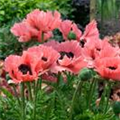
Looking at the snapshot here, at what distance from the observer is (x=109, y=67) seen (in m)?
1.89

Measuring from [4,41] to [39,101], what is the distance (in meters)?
2.80

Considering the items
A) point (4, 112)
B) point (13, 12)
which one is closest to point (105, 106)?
point (4, 112)

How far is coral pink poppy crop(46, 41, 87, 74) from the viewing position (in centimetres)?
192

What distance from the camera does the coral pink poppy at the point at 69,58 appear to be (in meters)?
1.92

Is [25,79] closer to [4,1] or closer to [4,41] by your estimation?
[4,41]

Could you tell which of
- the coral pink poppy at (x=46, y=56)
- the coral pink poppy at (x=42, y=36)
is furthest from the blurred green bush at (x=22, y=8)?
the coral pink poppy at (x=46, y=56)

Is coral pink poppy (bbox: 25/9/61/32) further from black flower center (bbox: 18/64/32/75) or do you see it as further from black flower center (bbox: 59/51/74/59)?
black flower center (bbox: 18/64/32/75)

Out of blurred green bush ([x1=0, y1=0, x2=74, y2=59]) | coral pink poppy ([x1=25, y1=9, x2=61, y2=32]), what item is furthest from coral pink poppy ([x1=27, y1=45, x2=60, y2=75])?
blurred green bush ([x1=0, y1=0, x2=74, y2=59])

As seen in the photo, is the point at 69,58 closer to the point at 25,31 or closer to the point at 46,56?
the point at 46,56

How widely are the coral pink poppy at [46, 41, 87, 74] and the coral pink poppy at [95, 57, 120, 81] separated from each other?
0.27 feet

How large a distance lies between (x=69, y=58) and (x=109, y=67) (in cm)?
17

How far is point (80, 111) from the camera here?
2.16m

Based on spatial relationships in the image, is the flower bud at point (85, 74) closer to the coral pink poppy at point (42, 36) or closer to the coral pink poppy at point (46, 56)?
the coral pink poppy at point (46, 56)

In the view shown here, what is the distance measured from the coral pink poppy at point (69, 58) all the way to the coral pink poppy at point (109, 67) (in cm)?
8
